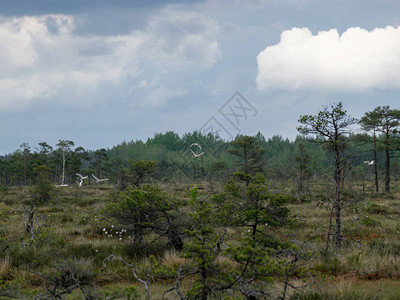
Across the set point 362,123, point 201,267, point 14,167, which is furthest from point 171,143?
point 201,267

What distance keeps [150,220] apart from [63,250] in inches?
83.5

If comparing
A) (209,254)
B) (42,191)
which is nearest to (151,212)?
(209,254)

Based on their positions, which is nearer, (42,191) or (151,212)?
(151,212)

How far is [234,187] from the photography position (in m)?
8.05

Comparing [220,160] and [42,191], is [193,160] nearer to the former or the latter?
[220,160]

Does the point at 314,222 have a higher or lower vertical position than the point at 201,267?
lower

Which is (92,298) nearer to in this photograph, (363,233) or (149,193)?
(149,193)

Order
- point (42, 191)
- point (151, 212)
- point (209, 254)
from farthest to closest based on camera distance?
point (42, 191), point (151, 212), point (209, 254)

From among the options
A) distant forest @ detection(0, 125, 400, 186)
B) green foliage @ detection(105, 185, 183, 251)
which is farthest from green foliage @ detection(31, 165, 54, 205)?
green foliage @ detection(105, 185, 183, 251)

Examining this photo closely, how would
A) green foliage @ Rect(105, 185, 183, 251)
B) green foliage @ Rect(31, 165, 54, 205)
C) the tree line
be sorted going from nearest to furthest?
green foliage @ Rect(105, 185, 183, 251) → green foliage @ Rect(31, 165, 54, 205) → the tree line

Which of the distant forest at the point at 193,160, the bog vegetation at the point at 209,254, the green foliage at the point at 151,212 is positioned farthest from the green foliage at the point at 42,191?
the green foliage at the point at 151,212

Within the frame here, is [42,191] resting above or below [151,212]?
below

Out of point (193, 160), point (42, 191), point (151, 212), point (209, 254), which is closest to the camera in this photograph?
point (209, 254)

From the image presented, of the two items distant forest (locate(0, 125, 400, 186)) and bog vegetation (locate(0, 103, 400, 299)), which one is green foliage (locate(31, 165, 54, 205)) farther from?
bog vegetation (locate(0, 103, 400, 299))
